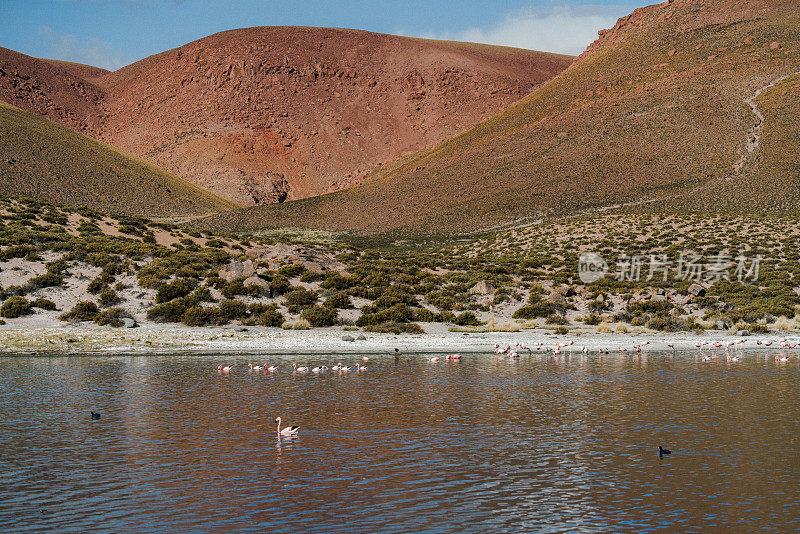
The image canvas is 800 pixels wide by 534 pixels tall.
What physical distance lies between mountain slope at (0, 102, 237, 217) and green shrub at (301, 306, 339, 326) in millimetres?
77059

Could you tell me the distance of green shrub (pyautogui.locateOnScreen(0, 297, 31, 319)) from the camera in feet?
107

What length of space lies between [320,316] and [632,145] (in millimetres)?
74706

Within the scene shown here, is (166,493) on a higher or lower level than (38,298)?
lower

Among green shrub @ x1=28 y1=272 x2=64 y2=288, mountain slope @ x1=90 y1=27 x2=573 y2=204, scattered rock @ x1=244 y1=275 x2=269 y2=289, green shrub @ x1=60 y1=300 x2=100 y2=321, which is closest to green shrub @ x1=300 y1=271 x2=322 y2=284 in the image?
scattered rock @ x1=244 y1=275 x2=269 y2=289

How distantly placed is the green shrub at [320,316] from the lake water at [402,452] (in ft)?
42.7

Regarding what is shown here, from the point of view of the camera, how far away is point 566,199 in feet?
298

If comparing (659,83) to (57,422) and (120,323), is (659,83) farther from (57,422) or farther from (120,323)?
(57,422)

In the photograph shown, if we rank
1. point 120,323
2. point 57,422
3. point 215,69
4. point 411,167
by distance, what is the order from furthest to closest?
point 215,69 → point 411,167 → point 120,323 → point 57,422

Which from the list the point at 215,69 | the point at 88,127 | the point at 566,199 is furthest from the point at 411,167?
the point at 88,127

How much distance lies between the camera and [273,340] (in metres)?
30.5

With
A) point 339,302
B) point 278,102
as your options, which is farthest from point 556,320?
point 278,102

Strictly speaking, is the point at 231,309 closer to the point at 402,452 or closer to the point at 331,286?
the point at 331,286

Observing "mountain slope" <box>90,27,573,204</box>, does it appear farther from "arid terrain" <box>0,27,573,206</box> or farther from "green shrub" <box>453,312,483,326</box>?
"green shrub" <box>453,312,483,326</box>

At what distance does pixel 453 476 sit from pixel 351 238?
85991 mm
